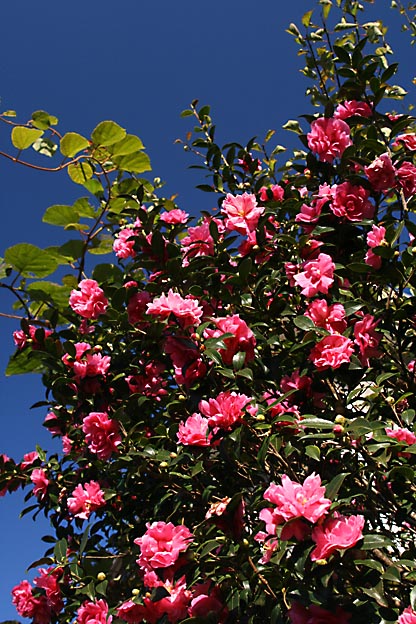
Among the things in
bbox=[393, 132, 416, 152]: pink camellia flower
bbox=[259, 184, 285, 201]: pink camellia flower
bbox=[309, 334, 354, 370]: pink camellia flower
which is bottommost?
bbox=[309, 334, 354, 370]: pink camellia flower

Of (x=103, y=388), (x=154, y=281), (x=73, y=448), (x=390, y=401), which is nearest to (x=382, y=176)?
(x=390, y=401)

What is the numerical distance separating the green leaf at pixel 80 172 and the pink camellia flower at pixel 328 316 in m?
1.27

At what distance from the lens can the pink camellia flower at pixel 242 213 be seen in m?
1.66

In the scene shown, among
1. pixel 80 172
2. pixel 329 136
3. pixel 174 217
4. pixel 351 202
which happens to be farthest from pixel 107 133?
pixel 351 202

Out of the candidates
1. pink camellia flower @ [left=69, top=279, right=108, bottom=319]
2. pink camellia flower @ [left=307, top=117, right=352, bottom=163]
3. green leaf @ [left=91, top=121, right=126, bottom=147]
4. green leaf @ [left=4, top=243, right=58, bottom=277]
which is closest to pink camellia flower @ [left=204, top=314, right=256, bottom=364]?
pink camellia flower @ [left=69, top=279, right=108, bottom=319]

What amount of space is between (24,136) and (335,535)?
183 centimetres

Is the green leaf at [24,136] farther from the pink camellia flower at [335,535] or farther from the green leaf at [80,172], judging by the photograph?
the pink camellia flower at [335,535]

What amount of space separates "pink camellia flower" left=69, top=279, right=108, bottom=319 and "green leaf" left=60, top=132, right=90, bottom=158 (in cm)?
68

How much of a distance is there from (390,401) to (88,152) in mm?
1539

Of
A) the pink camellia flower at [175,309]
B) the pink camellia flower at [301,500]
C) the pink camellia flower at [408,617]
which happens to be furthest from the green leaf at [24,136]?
the pink camellia flower at [408,617]

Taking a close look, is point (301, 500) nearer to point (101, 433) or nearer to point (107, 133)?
point (101, 433)

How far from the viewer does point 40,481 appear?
6.61 ft

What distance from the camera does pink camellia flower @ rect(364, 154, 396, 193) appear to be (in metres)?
1.52

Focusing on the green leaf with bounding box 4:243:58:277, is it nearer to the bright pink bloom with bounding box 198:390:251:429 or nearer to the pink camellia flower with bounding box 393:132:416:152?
the bright pink bloom with bounding box 198:390:251:429
